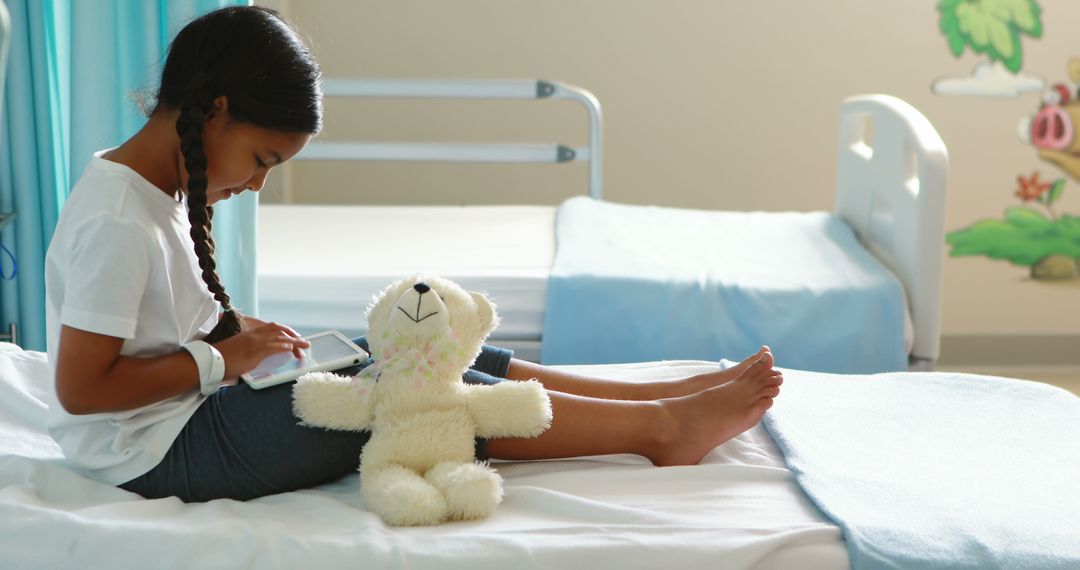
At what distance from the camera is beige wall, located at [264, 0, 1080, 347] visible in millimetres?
3582

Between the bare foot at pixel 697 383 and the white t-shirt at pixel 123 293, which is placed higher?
the white t-shirt at pixel 123 293

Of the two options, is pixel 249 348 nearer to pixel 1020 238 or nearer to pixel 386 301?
pixel 386 301

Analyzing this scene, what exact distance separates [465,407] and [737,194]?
8.44ft

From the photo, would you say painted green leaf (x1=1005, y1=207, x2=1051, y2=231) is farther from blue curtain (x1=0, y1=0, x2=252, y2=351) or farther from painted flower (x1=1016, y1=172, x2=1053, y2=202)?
blue curtain (x1=0, y1=0, x2=252, y2=351)

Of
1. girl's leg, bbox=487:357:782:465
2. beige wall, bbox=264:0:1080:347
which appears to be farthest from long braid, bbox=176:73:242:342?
beige wall, bbox=264:0:1080:347

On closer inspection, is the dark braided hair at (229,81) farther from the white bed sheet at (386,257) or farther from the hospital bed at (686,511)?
the white bed sheet at (386,257)

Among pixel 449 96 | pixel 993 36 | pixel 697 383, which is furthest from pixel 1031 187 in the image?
pixel 697 383

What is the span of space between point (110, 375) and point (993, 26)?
3.11 m

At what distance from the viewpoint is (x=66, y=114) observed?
2.01 metres

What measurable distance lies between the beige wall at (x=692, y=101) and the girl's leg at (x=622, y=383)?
218cm

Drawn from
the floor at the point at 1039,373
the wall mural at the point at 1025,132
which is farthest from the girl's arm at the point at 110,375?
the wall mural at the point at 1025,132

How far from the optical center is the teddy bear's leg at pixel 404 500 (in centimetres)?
117

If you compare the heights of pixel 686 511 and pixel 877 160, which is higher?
pixel 877 160

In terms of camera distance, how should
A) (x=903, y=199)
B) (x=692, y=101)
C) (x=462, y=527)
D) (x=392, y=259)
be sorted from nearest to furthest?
(x=462, y=527) < (x=903, y=199) < (x=392, y=259) < (x=692, y=101)
